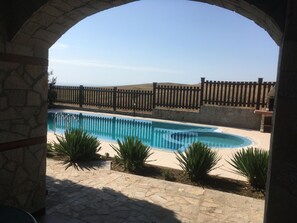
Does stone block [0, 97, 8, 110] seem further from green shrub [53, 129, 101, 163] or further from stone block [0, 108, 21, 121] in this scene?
green shrub [53, 129, 101, 163]

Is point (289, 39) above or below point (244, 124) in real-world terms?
above

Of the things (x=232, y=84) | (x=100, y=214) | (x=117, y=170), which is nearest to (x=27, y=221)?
(x=100, y=214)

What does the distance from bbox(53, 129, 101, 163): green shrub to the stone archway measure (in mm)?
2603

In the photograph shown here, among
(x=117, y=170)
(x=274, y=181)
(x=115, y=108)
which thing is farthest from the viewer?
(x=115, y=108)

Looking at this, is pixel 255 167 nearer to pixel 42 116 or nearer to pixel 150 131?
pixel 42 116

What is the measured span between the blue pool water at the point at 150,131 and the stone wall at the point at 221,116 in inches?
48.4

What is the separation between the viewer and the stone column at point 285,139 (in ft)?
7.82

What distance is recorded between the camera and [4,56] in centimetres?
337

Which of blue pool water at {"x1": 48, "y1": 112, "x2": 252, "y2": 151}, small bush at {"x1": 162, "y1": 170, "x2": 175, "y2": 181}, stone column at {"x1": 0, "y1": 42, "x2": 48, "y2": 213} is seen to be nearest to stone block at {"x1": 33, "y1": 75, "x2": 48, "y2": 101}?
stone column at {"x1": 0, "y1": 42, "x2": 48, "y2": 213}

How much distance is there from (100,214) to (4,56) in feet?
8.30

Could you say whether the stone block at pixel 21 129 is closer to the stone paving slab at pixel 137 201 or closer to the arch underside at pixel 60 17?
the arch underside at pixel 60 17

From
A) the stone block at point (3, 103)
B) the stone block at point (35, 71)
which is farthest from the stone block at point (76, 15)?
the stone block at point (3, 103)

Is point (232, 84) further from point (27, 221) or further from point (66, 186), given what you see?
point (27, 221)

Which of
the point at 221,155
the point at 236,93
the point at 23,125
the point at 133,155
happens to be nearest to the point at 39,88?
the point at 23,125
